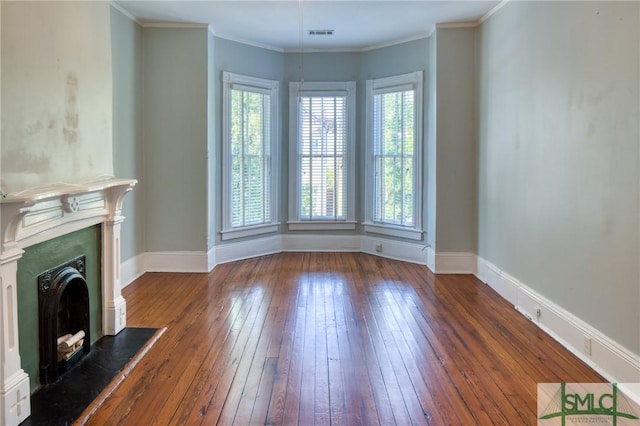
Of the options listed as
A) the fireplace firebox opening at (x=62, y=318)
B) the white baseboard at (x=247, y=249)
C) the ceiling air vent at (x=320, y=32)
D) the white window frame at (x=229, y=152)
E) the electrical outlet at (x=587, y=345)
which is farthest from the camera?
the white baseboard at (x=247, y=249)

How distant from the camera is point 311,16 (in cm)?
532

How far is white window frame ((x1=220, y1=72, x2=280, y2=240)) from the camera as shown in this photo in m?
6.11

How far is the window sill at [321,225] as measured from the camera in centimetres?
704

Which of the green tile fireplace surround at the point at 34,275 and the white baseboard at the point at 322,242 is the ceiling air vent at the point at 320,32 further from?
the green tile fireplace surround at the point at 34,275

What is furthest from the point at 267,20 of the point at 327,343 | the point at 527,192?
the point at 327,343

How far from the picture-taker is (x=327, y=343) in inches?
138

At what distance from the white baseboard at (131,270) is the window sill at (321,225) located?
225 cm

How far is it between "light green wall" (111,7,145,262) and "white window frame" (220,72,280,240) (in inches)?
40.3

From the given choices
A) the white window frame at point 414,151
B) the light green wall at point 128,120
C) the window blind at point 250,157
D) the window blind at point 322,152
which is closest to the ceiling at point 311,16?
the light green wall at point 128,120

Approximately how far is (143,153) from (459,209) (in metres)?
3.78

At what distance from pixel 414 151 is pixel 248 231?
2.47 meters

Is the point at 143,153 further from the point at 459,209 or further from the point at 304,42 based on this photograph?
the point at 459,209

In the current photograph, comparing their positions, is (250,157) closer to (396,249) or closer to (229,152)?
(229,152)

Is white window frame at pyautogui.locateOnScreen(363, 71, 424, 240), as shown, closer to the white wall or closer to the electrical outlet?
the electrical outlet
